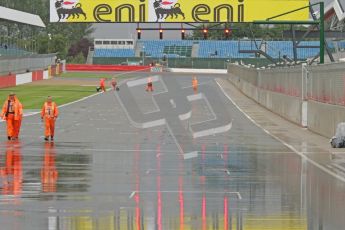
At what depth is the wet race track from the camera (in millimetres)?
14805

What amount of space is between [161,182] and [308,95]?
77.6 feet

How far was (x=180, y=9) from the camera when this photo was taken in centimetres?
9850

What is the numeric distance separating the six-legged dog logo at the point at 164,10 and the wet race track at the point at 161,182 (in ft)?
183

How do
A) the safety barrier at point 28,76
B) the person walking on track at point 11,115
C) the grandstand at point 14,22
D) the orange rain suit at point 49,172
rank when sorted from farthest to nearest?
the grandstand at point 14,22
the safety barrier at point 28,76
the person walking on track at point 11,115
the orange rain suit at point 49,172

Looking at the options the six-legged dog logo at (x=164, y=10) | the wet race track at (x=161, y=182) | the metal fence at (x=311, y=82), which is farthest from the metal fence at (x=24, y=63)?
the wet race track at (x=161, y=182)

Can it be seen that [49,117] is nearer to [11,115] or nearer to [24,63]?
[11,115]

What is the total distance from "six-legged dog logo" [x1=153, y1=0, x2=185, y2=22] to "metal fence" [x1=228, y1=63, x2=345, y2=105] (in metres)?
31.9

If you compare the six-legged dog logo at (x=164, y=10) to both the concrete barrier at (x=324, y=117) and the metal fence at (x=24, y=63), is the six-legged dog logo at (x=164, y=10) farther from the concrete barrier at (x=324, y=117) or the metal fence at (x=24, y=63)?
the concrete barrier at (x=324, y=117)

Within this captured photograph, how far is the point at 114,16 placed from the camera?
322 ft

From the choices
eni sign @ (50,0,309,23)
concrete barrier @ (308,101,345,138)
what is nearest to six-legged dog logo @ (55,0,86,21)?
eni sign @ (50,0,309,23)

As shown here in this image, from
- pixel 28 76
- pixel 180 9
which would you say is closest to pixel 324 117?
pixel 180 9

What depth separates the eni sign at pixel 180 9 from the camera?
97938mm

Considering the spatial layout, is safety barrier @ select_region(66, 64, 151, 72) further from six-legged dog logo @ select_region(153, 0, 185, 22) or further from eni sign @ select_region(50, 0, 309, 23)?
six-legged dog logo @ select_region(153, 0, 185, 22)

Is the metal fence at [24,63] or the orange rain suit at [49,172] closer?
the orange rain suit at [49,172]
